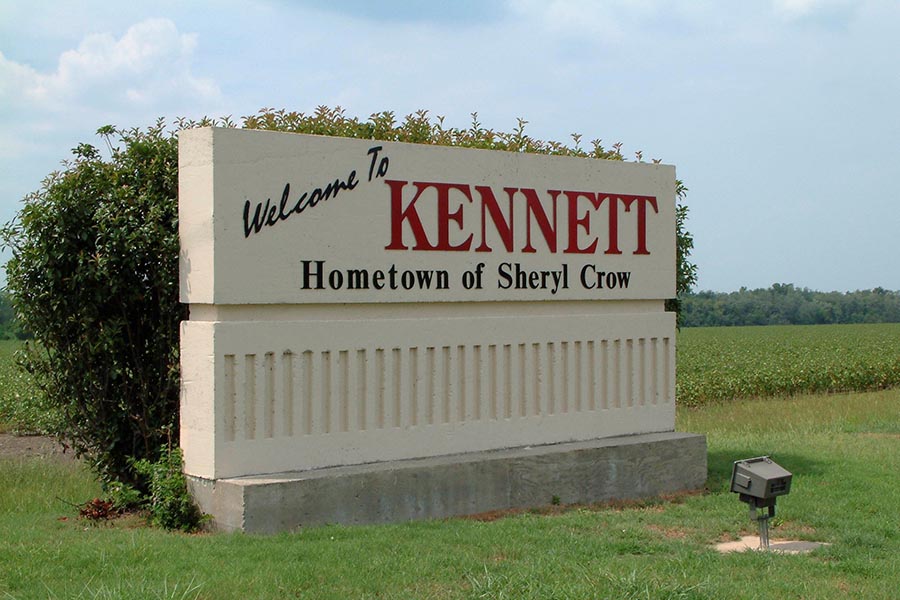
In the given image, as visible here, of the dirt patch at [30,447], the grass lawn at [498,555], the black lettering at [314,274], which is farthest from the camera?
the dirt patch at [30,447]

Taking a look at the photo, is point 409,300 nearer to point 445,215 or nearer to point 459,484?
point 445,215

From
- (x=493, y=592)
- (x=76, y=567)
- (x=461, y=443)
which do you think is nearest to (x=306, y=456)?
(x=461, y=443)

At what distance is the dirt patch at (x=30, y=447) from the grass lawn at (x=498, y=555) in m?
4.55

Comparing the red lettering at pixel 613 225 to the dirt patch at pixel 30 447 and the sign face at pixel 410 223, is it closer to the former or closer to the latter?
the sign face at pixel 410 223

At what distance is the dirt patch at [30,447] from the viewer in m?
15.5

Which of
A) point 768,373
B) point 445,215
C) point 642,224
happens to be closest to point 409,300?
point 445,215

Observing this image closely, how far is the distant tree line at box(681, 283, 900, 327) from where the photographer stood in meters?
82.2

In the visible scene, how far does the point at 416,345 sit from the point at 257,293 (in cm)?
163

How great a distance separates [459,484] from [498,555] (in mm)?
2220

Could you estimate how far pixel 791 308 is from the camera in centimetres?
8744

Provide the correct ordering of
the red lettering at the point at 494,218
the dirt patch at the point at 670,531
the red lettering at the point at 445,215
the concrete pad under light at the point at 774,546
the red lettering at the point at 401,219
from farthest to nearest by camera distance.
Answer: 1. the red lettering at the point at 494,218
2. the red lettering at the point at 445,215
3. the red lettering at the point at 401,219
4. the dirt patch at the point at 670,531
5. the concrete pad under light at the point at 774,546

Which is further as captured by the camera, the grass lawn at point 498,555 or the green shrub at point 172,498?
the green shrub at point 172,498

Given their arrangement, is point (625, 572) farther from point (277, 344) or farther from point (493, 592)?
point (277, 344)

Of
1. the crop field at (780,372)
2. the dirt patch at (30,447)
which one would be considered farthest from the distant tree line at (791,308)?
the dirt patch at (30,447)
